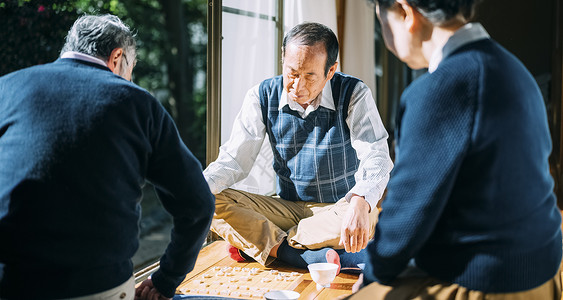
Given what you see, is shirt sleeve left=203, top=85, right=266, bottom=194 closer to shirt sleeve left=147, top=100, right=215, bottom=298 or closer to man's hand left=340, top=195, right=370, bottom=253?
man's hand left=340, top=195, right=370, bottom=253

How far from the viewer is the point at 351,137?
2.63 meters

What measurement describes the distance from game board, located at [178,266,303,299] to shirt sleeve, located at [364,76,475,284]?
4.35 feet

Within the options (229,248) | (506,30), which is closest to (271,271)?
(229,248)

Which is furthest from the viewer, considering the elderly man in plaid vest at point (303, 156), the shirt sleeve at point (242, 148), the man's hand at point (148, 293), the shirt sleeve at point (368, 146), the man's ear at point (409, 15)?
the shirt sleeve at point (242, 148)

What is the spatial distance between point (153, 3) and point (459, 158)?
30.4ft

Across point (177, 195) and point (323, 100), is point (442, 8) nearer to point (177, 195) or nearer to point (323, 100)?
point (177, 195)

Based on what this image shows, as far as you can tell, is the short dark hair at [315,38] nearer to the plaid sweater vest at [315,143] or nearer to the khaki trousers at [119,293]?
the plaid sweater vest at [315,143]

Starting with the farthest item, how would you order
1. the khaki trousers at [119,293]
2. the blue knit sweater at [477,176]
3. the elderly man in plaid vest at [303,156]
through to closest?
the elderly man in plaid vest at [303,156] → the khaki trousers at [119,293] → the blue knit sweater at [477,176]

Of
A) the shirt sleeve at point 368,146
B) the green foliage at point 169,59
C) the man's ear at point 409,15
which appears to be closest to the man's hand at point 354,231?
the shirt sleeve at point 368,146

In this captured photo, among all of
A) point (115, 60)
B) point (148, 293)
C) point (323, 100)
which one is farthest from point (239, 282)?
point (115, 60)

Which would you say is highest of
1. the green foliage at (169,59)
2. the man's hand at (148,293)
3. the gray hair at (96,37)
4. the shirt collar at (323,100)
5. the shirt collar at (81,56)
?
the gray hair at (96,37)

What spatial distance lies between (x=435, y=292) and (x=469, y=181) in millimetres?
206

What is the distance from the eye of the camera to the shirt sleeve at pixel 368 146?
2.25 m

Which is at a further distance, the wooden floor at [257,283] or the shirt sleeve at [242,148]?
the shirt sleeve at [242,148]
